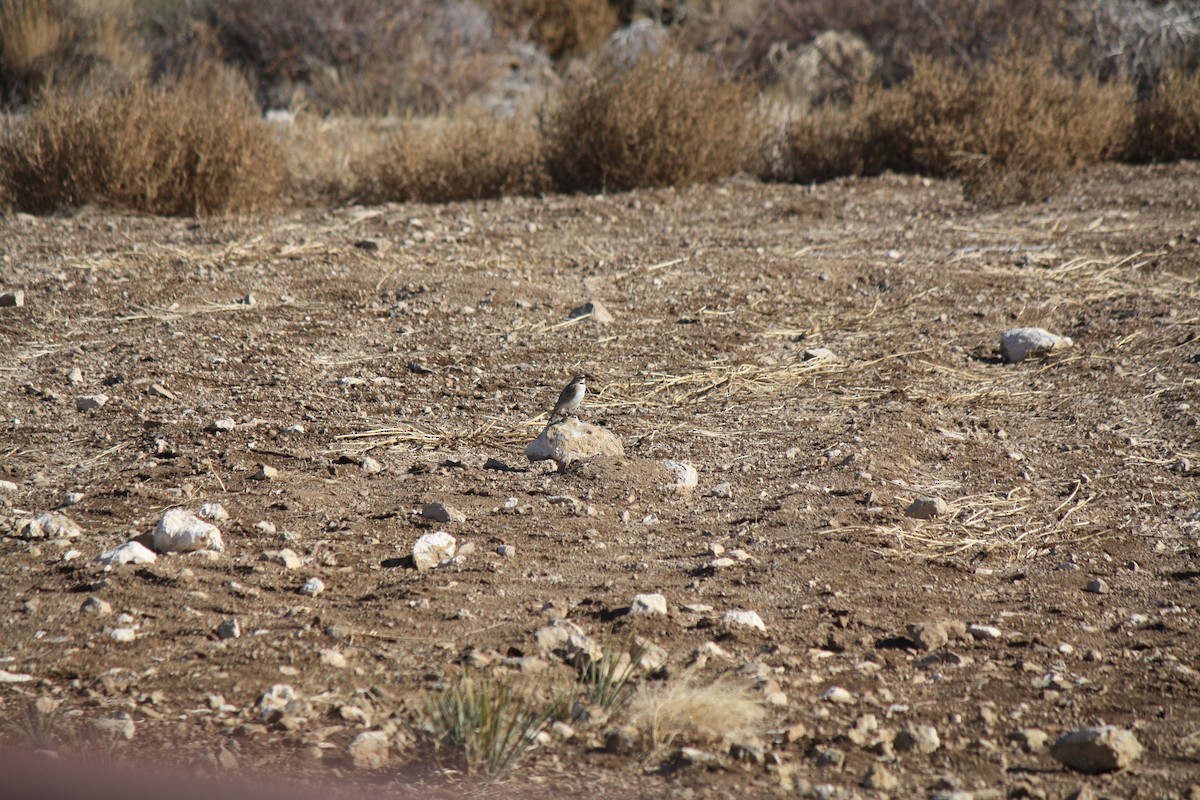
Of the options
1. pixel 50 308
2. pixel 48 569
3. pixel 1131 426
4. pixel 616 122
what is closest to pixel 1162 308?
pixel 1131 426

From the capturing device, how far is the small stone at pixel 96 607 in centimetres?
233

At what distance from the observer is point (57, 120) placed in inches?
245

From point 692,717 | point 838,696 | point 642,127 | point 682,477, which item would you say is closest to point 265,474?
point 682,477

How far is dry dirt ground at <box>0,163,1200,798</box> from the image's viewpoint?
6.85 ft

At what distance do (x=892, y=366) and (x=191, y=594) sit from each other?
2653 millimetres

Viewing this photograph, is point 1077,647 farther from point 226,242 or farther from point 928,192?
point 928,192

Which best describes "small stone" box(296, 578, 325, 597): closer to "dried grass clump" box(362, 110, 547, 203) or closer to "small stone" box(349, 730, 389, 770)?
"small stone" box(349, 730, 389, 770)

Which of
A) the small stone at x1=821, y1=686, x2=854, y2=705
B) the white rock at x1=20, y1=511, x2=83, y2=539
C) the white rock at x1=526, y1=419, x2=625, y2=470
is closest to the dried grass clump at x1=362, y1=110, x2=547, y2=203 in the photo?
the white rock at x1=526, y1=419, x2=625, y2=470

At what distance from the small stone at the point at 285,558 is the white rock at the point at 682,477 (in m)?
1.03

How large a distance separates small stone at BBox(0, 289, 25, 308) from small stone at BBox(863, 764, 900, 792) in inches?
158

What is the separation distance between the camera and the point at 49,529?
2686 mm

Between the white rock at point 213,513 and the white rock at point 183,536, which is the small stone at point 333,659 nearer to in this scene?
the white rock at point 183,536

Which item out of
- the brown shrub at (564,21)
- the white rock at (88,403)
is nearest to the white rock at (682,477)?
the white rock at (88,403)

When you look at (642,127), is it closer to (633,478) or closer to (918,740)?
(633,478)
